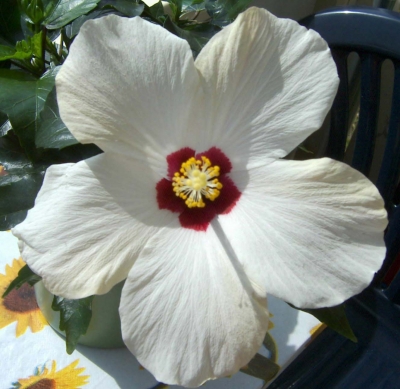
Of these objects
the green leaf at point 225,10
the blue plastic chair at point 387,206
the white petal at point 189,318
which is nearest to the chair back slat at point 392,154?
the blue plastic chair at point 387,206

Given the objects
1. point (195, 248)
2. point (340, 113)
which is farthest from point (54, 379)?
point (340, 113)

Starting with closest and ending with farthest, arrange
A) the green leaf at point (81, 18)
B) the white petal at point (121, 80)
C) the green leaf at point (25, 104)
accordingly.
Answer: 1. the white petal at point (121, 80)
2. the green leaf at point (25, 104)
3. the green leaf at point (81, 18)

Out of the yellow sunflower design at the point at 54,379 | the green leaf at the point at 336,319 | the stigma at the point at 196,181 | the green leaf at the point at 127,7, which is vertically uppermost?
the green leaf at the point at 127,7

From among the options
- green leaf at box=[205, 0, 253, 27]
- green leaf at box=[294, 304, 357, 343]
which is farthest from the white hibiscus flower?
green leaf at box=[205, 0, 253, 27]

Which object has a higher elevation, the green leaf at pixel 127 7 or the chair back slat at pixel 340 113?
the green leaf at pixel 127 7

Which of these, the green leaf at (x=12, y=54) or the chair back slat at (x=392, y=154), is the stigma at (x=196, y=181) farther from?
the chair back slat at (x=392, y=154)

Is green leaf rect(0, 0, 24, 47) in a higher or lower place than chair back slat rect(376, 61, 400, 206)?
higher

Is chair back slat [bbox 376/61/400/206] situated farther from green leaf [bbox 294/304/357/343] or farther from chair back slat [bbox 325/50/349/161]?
green leaf [bbox 294/304/357/343]

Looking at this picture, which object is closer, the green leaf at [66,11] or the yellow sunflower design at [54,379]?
the green leaf at [66,11]
